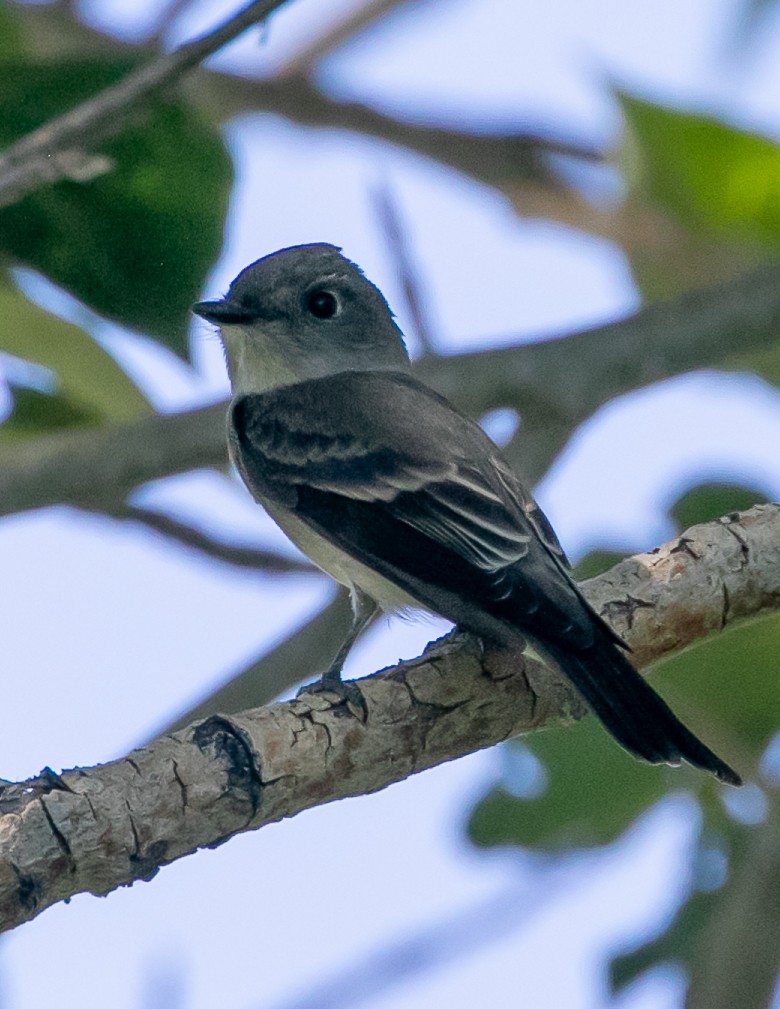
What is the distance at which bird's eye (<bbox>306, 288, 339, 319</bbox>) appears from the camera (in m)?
4.61

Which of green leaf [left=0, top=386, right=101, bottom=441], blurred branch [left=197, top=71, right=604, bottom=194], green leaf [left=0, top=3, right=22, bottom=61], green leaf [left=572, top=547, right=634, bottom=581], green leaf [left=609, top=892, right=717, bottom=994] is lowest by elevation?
green leaf [left=609, top=892, right=717, bottom=994]

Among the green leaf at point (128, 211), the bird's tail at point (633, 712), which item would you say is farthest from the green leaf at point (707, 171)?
the bird's tail at point (633, 712)

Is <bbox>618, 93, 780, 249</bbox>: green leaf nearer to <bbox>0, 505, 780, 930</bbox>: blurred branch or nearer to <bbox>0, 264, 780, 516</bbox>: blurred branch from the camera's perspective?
<bbox>0, 264, 780, 516</bbox>: blurred branch

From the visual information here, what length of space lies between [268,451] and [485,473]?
24.1 inches

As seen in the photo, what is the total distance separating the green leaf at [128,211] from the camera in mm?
3611

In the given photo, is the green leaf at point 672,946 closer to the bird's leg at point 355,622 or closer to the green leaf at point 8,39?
the bird's leg at point 355,622

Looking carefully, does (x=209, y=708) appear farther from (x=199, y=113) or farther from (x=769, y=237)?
(x=769, y=237)

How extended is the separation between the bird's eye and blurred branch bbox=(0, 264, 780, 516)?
0.53 metres

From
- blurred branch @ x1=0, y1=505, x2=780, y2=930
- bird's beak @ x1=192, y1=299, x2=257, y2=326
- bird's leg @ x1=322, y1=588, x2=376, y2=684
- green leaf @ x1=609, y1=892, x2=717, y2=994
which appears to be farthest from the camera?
bird's beak @ x1=192, y1=299, x2=257, y2=326

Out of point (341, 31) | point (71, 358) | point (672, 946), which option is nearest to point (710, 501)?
point (672, 946)

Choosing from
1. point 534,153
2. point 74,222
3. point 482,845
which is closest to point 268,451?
point 74,222

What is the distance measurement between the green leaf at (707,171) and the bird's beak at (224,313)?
3.69 ft

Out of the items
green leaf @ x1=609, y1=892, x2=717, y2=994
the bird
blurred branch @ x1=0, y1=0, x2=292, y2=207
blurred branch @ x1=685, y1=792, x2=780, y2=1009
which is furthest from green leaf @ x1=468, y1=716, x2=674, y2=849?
blurred branch @ x1=0, y1=0, x2=292, y2=207

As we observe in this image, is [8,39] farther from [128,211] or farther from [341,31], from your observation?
[341,31]
